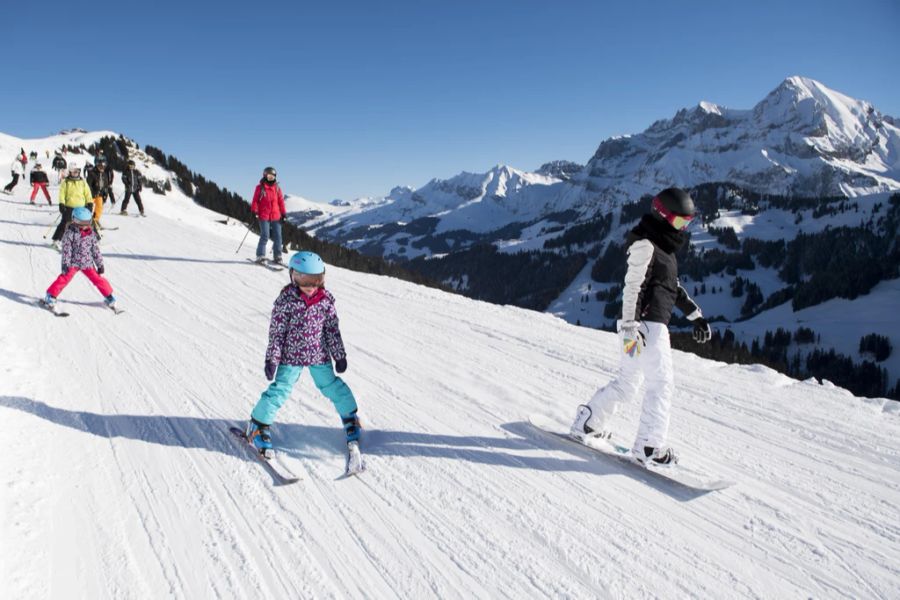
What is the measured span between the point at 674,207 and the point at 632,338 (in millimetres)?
1146

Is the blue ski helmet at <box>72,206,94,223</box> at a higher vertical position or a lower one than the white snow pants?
higher

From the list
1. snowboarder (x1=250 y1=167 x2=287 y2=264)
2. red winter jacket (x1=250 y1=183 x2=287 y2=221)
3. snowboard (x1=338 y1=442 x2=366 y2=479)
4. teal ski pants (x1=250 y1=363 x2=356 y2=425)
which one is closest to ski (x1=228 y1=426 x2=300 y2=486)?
teal ski pants (x1=250 y1=363 x2=356 y2=425)

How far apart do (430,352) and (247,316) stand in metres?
3.65

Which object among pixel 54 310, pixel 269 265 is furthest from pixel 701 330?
pixel 269 265

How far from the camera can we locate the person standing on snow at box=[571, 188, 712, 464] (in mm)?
4113

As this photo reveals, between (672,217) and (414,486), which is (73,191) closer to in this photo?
(414,486)

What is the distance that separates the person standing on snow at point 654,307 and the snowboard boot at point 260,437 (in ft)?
10.6

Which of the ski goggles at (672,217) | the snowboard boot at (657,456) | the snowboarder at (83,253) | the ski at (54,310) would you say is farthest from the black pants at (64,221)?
the snowboard boot at (657,456)

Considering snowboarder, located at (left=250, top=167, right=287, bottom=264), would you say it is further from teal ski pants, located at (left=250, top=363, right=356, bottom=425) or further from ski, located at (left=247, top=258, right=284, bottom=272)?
teal ski pants, located at (left=250, top=363, right=356, bottom=425)

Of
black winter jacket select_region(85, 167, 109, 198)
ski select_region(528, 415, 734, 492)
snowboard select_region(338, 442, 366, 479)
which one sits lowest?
snowboard select_region(338, 442, 366, 479)

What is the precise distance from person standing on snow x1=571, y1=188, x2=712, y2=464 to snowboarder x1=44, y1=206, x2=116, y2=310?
846 centimetres

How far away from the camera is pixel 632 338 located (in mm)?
4172

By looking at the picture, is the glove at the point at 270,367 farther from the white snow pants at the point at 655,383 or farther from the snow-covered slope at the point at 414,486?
the white snow pants at the point at 655,383

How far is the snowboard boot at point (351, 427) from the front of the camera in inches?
176
